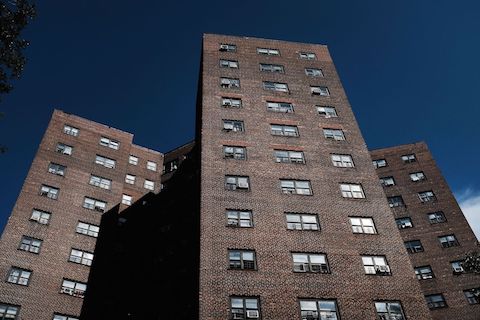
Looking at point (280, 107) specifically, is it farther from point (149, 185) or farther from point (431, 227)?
point (431, 227)

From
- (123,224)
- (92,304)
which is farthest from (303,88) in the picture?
(92,304)

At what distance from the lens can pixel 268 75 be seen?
140 ft

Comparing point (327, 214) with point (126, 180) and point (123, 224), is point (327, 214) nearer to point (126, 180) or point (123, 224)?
point (123, 224)

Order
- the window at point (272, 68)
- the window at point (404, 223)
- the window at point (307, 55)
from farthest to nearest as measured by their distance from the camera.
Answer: the window at point (404, 223) < the window at point (307, 55) < the window at point (272, 68)

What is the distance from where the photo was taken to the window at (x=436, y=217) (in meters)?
47.5

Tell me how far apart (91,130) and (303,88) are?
2519 cm

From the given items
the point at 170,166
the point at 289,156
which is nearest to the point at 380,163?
the point at 289,156

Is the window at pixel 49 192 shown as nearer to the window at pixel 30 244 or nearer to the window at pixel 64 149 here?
the window at pixel 30 244

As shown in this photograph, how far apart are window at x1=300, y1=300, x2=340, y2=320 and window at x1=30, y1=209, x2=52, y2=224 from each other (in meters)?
25.5

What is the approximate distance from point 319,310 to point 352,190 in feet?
35.4

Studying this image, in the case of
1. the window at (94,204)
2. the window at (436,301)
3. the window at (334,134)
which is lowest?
the window at (436,301)

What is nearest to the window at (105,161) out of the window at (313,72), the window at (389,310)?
the window at (313,72)

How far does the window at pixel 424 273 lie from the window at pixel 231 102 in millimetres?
25116

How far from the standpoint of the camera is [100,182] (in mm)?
44812
